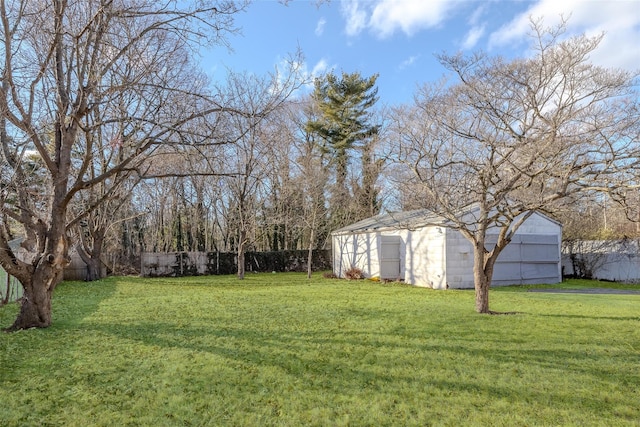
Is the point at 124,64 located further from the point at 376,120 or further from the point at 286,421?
the point at 376,120

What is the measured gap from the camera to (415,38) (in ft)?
34.8

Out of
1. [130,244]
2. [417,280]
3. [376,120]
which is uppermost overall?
[376,120]

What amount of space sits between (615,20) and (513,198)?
3339mm

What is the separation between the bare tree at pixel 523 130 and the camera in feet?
19.5

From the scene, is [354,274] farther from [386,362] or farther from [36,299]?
[386,362]

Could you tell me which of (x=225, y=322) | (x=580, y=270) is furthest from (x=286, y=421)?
(x=580, y=270)

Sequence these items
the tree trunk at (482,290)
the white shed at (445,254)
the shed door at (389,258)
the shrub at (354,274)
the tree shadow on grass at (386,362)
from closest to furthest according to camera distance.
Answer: the tree shadow on grass at (386,362)
the tree trunk at (482,290)
the white shed at (445,254)
the shed door at (389,258)
the shrub at (354,274)

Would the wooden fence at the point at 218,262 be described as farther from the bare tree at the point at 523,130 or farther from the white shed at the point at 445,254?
the bare tree at the point at 523,130

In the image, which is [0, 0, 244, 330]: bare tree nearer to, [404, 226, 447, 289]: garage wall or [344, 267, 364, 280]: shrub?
[404, 226, 447, 289]: garage wall

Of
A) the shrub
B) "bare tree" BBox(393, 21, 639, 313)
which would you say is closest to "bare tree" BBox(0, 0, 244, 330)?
"bare tree" BBox(393, 21, 639, 313)

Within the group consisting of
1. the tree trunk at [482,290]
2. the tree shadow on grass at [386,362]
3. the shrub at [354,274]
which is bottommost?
the shrub at [354,274]

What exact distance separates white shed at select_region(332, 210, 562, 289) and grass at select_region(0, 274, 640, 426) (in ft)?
19.4

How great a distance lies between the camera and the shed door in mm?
16953

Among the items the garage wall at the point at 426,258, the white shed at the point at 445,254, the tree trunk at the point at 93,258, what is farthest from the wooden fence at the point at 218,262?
the garage wall at the point at 426,258
